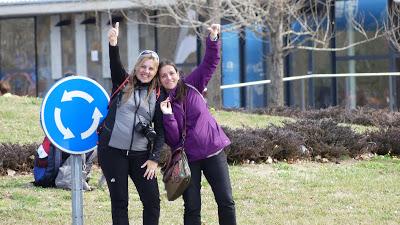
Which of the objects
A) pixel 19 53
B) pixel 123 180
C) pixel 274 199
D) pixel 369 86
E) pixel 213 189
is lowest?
pixel 274 199

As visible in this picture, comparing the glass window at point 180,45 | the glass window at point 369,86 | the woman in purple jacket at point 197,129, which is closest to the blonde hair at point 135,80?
the woman in purple jacket at point 197,129

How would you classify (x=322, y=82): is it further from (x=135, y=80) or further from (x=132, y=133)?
(x=132, y=133)

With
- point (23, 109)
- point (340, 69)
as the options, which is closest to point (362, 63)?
point (340, 69)

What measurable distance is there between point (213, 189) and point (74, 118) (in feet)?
4.32

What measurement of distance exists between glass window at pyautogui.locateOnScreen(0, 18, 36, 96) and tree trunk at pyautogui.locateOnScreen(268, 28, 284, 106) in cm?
1031

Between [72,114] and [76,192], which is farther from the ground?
[72,114]

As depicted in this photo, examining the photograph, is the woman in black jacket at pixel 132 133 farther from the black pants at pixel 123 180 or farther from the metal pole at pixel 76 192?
the metal pole at pixel 76 192

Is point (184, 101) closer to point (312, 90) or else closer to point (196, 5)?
point (196, 5)

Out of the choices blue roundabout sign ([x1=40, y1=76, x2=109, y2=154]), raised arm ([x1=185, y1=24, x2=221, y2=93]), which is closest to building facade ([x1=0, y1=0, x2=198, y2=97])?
raised arm ([x1=185, y1=24, x2=221, y2=93])

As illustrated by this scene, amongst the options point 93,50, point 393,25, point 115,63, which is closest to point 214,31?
point 115,63

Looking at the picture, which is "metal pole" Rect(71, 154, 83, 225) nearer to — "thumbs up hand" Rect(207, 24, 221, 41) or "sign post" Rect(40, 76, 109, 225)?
"sign post" Rect(40, 76, 109, 225)

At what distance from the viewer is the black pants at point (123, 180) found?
6707 mm

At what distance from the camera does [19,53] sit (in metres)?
29.2

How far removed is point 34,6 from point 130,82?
21380 mm
